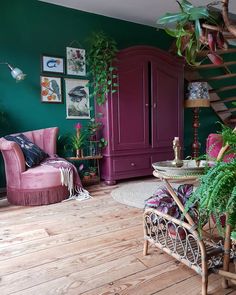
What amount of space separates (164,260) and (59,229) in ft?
3.02

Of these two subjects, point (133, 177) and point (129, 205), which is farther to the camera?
point (133, 177)

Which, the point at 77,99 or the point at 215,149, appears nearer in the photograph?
the point at 215,149

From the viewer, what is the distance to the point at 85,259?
153 centimetres

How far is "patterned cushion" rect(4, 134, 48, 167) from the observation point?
9.05ft

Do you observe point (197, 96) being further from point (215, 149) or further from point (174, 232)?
point (174, 232)

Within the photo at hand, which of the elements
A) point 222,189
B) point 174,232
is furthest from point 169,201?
point 222,189

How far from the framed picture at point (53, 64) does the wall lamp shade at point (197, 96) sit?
2106 millimetres

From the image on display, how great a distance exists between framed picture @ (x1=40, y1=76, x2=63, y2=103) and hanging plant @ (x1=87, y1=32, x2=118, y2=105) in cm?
53

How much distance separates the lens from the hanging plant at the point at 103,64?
10.5 ft

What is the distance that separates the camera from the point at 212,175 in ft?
3.25

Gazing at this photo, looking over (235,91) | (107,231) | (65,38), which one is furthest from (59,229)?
(235,91)

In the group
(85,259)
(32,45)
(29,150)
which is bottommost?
(85,259)

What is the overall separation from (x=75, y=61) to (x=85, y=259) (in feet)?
9.52

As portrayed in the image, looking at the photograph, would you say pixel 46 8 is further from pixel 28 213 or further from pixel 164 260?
pixel 164 260
